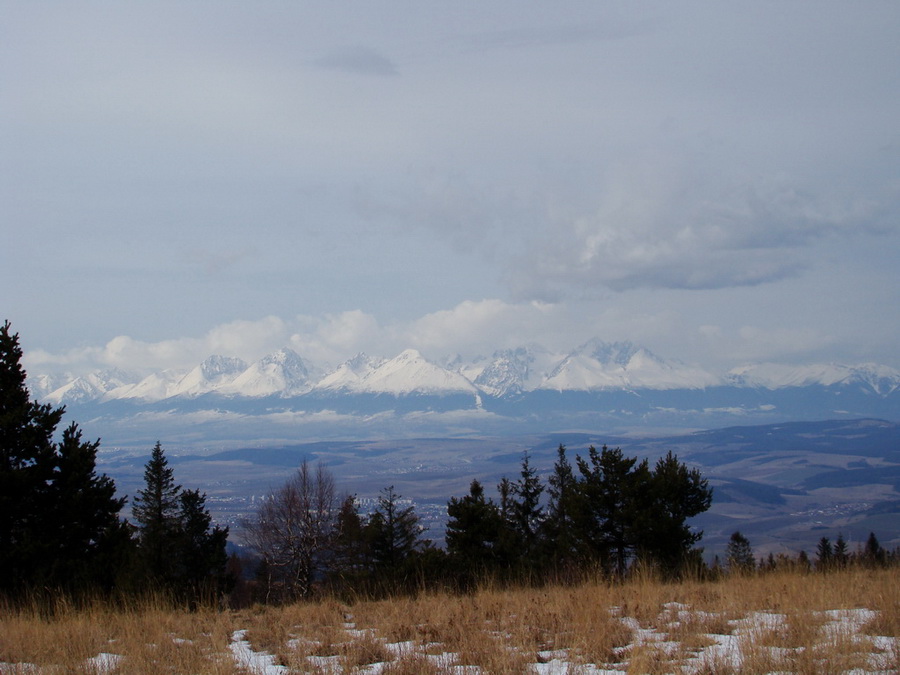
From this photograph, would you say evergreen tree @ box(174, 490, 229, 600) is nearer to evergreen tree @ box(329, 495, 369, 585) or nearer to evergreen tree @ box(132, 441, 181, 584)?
evergreen tree @ box(132, 441, 181, 584)

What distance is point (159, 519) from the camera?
38188mm

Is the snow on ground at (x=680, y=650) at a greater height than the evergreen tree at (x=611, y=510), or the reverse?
the snow on ground at (x=680, y=650)

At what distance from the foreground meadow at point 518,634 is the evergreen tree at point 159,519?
82.4 ft

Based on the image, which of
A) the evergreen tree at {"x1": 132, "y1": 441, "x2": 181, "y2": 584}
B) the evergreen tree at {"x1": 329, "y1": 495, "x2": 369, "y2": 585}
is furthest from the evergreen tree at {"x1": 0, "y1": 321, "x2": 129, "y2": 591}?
the evergreen tree at {"x1": 329, "y1": 495, "x2": 369, "y2": 585}

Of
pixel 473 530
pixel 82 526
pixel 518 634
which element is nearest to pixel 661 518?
pixel 473 530

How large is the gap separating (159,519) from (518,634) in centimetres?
3496

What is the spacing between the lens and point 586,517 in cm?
2492

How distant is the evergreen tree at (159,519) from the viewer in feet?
115

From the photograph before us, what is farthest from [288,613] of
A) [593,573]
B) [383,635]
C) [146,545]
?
[146,545]

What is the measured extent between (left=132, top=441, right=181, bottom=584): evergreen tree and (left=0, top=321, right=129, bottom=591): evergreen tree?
60.6 feet

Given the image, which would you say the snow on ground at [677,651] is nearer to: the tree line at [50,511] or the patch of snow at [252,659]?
the patch of snow at [252,659]

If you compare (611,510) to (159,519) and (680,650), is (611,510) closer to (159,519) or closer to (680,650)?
(680,650)

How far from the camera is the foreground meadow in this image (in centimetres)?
668

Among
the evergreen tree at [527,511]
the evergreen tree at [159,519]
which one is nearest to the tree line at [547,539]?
the evergreen tree at [527,511]
